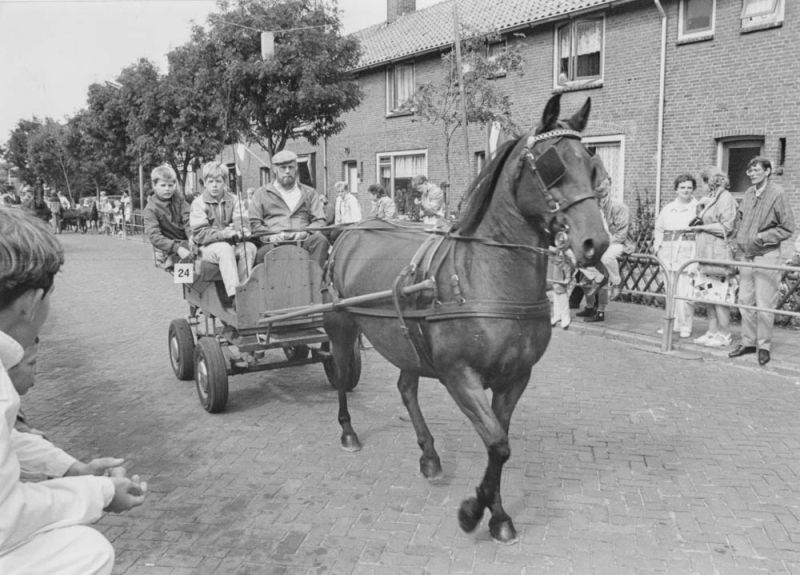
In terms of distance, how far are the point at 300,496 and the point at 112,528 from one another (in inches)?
43.1

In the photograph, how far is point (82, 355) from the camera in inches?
334

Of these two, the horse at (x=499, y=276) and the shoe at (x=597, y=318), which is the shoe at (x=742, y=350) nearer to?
the shoe at (x=597, y=318)

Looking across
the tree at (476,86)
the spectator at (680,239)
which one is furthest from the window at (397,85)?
the spectator at (680,239)

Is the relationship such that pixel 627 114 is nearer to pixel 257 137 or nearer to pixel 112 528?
pixel 257 137

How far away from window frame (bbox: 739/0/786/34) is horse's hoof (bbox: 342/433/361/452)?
530 inches

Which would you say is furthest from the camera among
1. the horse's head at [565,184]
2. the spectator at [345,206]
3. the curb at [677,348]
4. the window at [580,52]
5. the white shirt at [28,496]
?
the window at [580,52]

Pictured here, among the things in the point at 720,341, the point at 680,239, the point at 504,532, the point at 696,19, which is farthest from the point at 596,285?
the point at 696,19

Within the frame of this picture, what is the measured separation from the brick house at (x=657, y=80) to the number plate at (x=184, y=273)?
A: 544 cm

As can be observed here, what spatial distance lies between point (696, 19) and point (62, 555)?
17.1m

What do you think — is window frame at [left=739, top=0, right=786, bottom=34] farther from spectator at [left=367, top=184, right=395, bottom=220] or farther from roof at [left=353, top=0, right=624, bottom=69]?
spectator at [left=367, top=184, right=395, bottom=220]

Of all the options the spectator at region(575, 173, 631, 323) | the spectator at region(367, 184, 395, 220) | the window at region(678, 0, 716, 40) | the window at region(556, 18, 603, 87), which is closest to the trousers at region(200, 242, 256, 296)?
the spectator at region(575, 173, 631, 323)

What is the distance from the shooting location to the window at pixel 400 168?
80.1 feet

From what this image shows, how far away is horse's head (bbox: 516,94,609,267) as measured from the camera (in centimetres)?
324

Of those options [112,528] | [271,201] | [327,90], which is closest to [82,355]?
Answer: [271,201]
